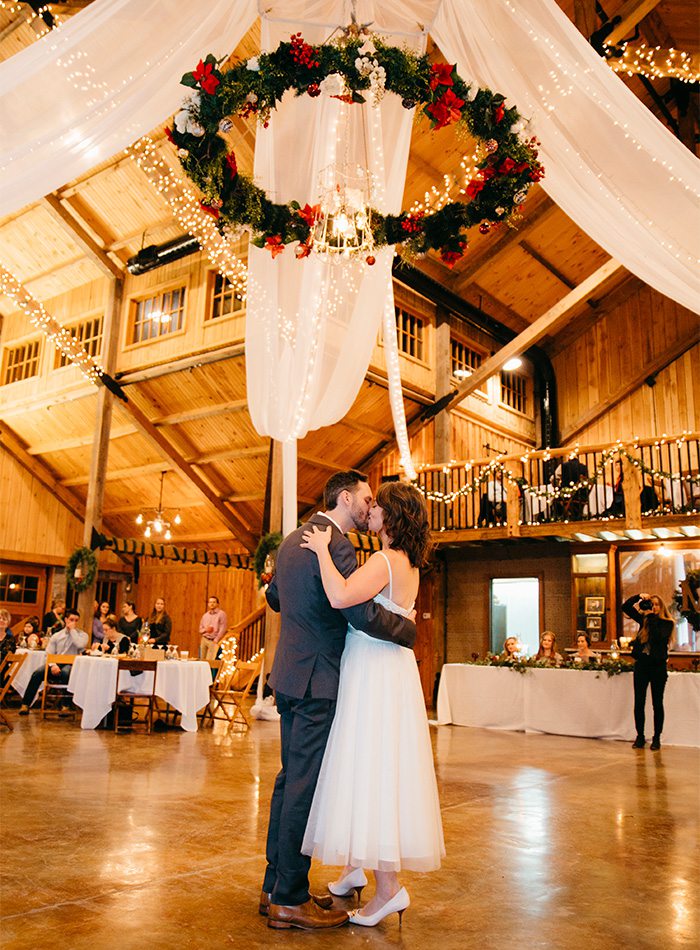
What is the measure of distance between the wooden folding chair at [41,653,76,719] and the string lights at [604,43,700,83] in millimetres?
7874

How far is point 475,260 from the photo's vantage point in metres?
14.4

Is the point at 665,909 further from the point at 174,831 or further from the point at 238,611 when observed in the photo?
the point at 238,611

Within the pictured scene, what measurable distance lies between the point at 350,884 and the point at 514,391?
14.8m

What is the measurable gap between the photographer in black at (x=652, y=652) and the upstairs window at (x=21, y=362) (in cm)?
1231

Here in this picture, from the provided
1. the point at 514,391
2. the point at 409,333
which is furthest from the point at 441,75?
the point at 514,391

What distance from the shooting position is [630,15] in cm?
1014

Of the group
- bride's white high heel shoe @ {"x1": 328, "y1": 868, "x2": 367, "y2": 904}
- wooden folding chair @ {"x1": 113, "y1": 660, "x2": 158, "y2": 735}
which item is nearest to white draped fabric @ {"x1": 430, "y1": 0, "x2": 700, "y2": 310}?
bride's white high heel shoe @ {"x1": 328, "y1": 868, "x2": 367, "y2": 904}

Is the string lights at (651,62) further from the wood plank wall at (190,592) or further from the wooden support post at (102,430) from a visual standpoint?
the wood plank wall at (190,592)

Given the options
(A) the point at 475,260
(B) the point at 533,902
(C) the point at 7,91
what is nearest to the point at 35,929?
(B) the point at 533,902

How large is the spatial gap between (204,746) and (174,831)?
3.48 meters

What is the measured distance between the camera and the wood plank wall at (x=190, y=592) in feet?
52.2

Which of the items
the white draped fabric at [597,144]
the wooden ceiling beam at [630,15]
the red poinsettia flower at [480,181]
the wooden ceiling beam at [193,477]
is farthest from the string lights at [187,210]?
the white draped fabric at [597,144]

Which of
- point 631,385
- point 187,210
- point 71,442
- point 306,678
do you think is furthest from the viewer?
point 631,385

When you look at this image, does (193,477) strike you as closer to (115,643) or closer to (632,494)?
(115,643)
